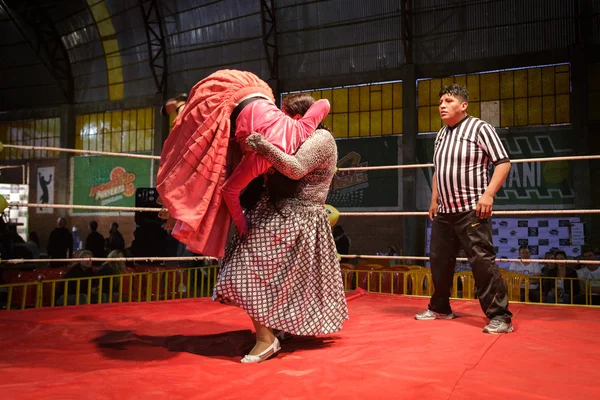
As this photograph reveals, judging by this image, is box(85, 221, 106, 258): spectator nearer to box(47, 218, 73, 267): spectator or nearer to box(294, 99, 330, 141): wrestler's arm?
box(47, 218, 73, 267): spectator

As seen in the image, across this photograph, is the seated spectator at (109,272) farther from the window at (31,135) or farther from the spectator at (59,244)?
the window at (31,135)

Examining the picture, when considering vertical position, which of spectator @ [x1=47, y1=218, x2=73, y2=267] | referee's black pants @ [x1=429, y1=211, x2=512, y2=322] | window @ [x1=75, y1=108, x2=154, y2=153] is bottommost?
spectator @ [x1=47, y1=218, x2=73, y2=267]

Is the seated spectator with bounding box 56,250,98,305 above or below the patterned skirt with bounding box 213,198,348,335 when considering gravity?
below

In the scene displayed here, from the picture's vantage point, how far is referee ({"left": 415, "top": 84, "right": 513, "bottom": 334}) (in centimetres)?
256

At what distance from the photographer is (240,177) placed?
202 cm

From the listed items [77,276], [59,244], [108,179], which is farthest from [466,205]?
[108,179]

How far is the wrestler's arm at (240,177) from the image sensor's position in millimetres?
1990

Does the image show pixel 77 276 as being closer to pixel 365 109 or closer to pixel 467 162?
pixel 467 162

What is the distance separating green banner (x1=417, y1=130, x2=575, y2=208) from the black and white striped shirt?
26.6ft

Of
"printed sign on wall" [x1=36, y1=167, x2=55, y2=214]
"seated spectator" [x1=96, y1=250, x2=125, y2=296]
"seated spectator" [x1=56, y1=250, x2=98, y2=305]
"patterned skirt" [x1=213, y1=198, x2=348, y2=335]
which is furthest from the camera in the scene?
"printed sign on wall" [x1=36, y1=167, x2=55, y2=214]

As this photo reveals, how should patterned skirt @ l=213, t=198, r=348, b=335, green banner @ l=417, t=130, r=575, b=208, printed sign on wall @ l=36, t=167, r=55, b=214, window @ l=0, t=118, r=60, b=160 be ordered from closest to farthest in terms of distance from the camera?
patterned skirt @ l=213, t=198, r=348, b=335 < green banner @ l=417, t=130, r=575, b=208 < printed sign on wall @ l=36, t=167, r=55, b=214 < window @ l=0, t=118, r=60, b=160

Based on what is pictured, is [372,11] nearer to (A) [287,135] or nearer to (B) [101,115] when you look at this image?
(B) [101,115]

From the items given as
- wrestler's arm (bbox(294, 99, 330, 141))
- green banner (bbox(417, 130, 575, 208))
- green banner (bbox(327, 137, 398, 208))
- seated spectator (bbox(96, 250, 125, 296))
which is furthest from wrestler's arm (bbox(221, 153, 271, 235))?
green banner (bbox(327, 137, 398, 208))

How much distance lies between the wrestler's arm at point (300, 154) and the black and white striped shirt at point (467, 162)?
823mm
